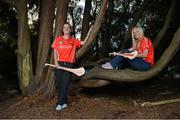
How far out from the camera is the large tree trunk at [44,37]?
9.95m

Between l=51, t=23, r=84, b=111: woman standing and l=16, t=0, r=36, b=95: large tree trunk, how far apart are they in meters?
1.64

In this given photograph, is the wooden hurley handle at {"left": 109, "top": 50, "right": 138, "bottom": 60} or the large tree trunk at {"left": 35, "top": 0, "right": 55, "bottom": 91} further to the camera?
the large tree trunk at {"left": 35, "top": 0, "right": 55, "bottom": 91}

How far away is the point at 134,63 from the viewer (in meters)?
8.70

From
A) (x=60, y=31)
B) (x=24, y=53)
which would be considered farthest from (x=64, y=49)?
(x=24, y=53)

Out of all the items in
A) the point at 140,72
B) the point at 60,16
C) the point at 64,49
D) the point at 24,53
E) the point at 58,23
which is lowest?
the point at 140,72

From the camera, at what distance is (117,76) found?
29.1ft

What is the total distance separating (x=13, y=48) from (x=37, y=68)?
305cm

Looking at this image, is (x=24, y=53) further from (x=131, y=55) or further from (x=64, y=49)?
(x=131, y=55)

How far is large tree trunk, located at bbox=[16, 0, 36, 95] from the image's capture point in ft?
33.0

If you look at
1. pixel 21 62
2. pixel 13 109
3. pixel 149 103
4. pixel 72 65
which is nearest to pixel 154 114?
pixel 149 103

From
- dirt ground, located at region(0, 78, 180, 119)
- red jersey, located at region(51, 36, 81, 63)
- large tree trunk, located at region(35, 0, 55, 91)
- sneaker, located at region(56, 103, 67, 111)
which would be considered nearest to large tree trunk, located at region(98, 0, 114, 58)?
dirt ground, located at region(0, 78, 180, 119)

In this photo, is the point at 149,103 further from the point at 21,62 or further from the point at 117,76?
the point at 21,62

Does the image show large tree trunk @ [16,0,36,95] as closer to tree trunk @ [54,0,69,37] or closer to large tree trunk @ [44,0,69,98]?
large tree trunk @ [44,0,69,98]

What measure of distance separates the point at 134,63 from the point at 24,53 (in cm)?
305
